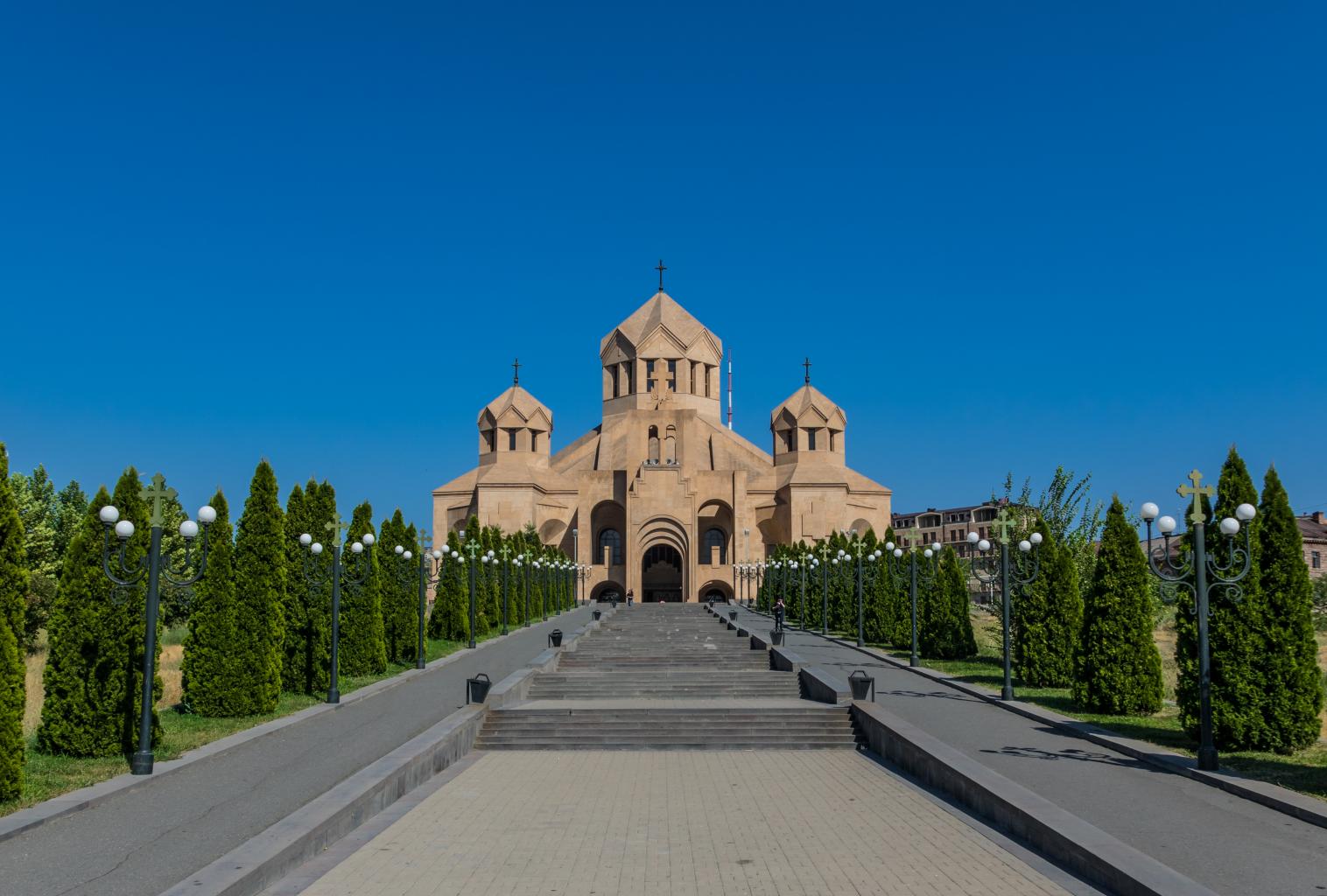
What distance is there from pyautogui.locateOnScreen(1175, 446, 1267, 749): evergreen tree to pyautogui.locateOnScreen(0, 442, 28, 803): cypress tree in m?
10.9

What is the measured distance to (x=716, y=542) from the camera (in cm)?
6025

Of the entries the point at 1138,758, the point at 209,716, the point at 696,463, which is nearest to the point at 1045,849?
the point at 1138,758

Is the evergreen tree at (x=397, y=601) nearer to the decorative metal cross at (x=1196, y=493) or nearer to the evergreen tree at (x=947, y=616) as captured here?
the evergreen tree at (x=947, y=616)

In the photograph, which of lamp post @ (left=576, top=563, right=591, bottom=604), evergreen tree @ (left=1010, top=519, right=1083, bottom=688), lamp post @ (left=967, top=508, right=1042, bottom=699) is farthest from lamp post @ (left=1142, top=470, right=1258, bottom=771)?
lamp post @ (left=576, top=563, right=591, bottom=604)

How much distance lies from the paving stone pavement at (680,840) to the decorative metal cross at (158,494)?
402 cm

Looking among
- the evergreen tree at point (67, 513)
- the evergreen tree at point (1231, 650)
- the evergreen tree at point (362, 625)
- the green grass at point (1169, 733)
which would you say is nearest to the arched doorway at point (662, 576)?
the evergreen tree at point (67, 513)

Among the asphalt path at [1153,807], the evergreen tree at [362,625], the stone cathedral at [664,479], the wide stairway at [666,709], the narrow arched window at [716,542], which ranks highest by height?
the stone cathedral at [664,479]

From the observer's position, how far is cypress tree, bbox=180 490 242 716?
44.1 ft

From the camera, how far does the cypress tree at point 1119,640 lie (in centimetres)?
1367

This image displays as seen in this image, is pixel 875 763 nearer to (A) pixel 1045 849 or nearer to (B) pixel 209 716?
(A) pixel 1045 849

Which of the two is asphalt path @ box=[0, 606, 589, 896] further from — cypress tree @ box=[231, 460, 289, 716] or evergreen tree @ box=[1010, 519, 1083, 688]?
evergreen tree @ box=[1010, 519, 1083, 688]

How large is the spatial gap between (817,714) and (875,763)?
181cm

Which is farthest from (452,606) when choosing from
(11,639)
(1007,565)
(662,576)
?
(662,576)

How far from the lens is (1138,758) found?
1030 cm
